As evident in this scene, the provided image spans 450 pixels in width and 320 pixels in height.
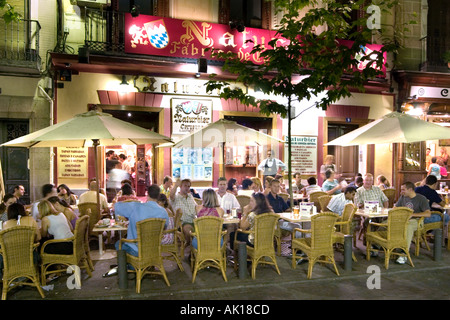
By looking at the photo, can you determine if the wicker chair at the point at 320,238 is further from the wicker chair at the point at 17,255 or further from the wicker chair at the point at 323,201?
the wicker chair at the point at 17,255

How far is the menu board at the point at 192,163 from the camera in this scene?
37.9 ft

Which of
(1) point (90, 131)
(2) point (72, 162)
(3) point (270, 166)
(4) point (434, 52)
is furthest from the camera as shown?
(4) point (434, 52)

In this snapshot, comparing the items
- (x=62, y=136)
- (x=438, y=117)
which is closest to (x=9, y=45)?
(x=62, y=136)

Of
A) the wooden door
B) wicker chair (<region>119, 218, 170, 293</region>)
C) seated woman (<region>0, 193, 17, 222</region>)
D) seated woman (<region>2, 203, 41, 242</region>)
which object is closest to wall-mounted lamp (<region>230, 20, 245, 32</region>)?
the wooden door

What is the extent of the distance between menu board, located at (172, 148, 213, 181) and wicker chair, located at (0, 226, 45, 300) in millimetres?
6375

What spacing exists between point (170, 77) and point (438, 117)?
10403mm

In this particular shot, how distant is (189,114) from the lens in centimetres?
1139

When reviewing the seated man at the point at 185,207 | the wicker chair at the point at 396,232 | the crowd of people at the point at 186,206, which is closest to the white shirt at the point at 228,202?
the crowd of people at the point at 186,206

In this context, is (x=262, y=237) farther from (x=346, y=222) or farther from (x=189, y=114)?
(x=189, y=114)

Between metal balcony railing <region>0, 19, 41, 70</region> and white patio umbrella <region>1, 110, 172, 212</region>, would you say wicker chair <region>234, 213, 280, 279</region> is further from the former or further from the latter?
metal balcony railing <region>0, 19, 41, 70</region>

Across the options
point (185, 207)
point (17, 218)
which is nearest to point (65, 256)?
point (17, 218)

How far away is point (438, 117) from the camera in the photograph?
14180 mm

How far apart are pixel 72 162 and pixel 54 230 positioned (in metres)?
5.01

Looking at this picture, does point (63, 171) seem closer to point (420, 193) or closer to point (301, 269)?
point (301, 269)
